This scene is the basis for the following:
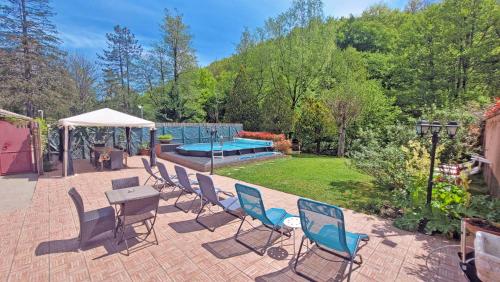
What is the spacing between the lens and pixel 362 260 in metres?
3.28

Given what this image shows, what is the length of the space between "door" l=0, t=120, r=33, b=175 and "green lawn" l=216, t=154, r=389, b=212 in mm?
7732

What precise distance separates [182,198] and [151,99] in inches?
841

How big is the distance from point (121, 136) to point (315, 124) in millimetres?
12969

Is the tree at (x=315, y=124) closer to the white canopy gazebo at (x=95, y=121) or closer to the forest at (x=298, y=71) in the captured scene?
the forest at (x=298, y=71)

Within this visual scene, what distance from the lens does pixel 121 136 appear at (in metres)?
14.0

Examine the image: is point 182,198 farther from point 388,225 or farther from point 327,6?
point 327,6

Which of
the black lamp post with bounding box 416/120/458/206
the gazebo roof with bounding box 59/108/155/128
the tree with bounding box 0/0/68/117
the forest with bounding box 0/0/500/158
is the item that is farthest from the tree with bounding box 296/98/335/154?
the tree with bounding box 0/0/68/117

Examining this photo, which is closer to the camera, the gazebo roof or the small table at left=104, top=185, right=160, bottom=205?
the small table at left=104, top=185, right=160, bottom=205

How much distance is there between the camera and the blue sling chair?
8.57ft

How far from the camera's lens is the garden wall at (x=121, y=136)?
40.7 feet

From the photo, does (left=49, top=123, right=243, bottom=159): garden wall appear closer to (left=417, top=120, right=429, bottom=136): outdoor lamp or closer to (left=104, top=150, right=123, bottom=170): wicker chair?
(left=104, top=150, right=123, bottom=170): wicker chair

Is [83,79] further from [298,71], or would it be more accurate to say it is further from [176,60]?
[298,71]

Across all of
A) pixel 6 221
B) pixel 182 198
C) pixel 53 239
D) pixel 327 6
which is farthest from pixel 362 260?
pixel 327 6

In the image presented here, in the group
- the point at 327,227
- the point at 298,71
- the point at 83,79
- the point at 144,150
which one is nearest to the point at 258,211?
the point at 327,227
